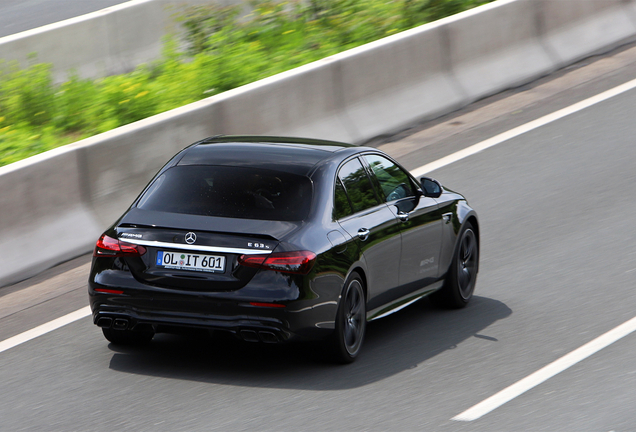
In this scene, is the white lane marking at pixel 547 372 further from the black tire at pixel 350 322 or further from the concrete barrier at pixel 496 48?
the concrete barrier at pixel 496 48

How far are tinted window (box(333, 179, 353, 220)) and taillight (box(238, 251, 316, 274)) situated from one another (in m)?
0.60

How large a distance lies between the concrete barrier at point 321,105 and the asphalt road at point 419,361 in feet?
1.68

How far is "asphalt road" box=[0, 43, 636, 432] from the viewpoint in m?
6.22

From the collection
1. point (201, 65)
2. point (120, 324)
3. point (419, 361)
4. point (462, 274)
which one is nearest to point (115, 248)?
point (120, 324)

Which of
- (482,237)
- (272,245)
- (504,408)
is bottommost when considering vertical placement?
(482,237)

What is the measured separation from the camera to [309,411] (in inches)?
248

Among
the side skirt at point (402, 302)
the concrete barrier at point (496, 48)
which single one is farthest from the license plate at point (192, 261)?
the concrete barrier at point (496, 48)

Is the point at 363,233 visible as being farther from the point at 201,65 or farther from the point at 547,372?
the point at 201,65

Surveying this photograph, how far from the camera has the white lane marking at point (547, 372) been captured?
6.32 metres

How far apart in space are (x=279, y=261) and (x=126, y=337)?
156cm

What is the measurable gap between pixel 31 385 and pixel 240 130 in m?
5.69

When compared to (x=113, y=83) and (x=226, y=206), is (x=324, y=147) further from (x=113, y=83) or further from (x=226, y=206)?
(x=113, y=83)

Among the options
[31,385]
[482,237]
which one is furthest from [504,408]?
[482,237]

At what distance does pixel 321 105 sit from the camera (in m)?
13.3
